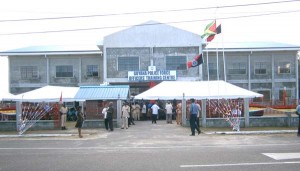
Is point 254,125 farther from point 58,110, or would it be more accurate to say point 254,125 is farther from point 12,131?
point 12,131

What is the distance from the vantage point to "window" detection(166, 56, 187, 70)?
4019 centimetres

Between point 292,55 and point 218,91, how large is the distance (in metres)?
22.3

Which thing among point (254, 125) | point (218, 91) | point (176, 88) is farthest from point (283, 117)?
point (176, 88)

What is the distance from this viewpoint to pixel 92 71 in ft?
144

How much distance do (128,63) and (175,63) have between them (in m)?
4.69

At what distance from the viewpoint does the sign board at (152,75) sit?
39625 millimetres

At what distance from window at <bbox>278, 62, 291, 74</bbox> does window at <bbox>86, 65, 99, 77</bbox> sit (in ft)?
65.0

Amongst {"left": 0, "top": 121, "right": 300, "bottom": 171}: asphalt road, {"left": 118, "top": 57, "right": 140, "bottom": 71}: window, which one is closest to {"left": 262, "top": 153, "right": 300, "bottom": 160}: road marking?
{"left": 0, "top": 121, "right": 300, "bottom": 171}: asphalt road

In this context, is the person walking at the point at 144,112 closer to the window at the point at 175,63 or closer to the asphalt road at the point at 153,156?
the window at the point at 175,63

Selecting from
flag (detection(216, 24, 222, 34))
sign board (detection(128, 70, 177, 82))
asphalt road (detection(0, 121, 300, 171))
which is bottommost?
asphalt road (detection(0, 121, 300, 171))

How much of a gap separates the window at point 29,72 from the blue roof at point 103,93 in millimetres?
17948

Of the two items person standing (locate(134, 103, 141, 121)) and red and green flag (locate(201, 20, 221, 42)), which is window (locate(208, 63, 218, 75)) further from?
red and green flag (locate(201, 20, 221, 42))

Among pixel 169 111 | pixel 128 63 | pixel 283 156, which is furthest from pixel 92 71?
pixel 283 156

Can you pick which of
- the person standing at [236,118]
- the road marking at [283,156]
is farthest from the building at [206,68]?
the road marking at [283,156]
